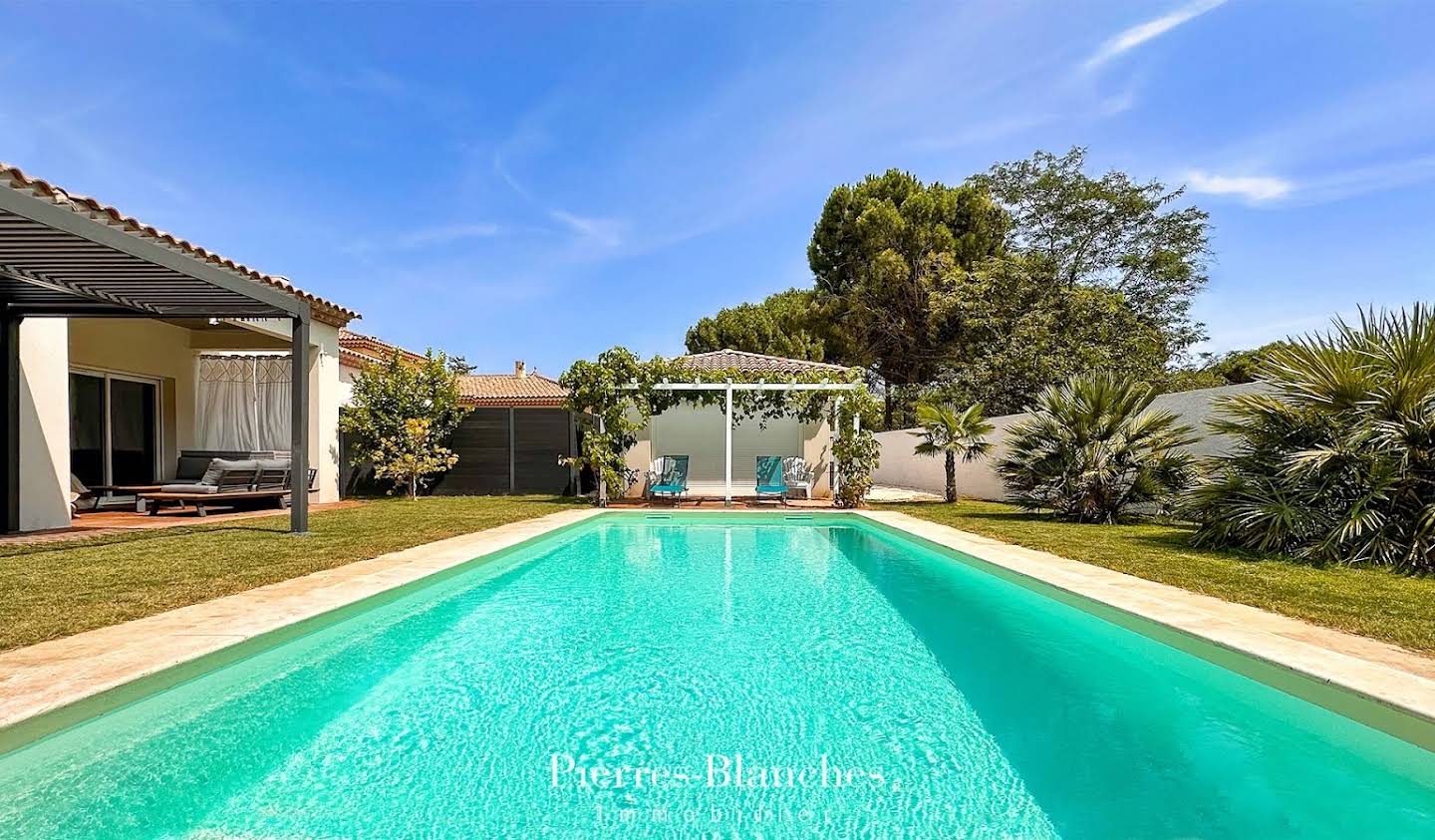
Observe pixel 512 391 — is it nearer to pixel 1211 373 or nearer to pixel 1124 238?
pixel 1124 238

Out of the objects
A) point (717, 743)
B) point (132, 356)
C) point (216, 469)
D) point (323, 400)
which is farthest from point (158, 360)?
point (717, 743)

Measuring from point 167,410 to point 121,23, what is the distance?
22.0 ft

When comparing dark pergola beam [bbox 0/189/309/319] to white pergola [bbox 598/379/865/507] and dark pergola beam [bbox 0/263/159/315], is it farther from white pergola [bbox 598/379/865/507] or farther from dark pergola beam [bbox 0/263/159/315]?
white pergola [bbox 598/379/865/507]

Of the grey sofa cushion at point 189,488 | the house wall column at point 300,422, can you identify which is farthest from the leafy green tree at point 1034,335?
the grey sofa cushion at point 189,488

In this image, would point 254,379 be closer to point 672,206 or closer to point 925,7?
point 672,206

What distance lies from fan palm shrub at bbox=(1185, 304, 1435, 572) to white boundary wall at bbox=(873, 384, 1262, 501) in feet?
5.76

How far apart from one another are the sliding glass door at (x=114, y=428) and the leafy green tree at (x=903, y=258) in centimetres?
2094

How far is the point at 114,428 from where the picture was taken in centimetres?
1186

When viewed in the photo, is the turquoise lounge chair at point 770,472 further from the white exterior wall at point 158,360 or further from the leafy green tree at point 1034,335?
the white exterior wall at point 158,360

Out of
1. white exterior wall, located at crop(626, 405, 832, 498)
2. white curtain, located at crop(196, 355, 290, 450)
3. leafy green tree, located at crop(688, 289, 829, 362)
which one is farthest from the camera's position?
leafy green tree, located at crop(688, 289, 829, 362)

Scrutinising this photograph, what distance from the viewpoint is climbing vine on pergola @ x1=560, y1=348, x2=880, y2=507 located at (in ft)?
45.2

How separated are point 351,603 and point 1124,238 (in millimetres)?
26135

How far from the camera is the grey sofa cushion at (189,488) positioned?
10.6 metres

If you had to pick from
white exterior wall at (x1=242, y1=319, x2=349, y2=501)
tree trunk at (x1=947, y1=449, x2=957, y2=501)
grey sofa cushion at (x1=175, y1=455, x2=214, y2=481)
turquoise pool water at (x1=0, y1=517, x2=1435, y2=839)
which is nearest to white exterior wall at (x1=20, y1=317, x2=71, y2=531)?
grey sofa cushion at (x1=175, y1=455, x2=214, y2=481)
